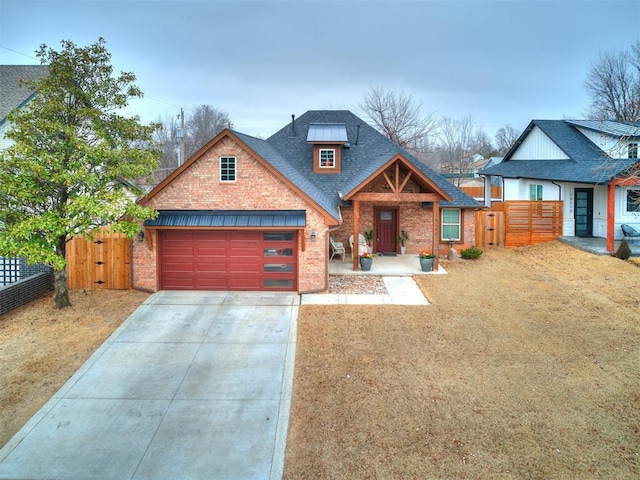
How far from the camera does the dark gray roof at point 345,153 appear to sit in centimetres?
1989

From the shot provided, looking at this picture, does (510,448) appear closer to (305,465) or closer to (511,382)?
(511,382)

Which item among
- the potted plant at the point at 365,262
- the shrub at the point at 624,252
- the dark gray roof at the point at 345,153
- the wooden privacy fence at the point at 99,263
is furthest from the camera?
the dark gray roof at the point at 345,153

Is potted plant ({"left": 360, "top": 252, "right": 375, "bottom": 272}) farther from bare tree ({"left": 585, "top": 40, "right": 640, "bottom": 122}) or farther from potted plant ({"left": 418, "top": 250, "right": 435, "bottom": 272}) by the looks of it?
bare tree ({"left": 585, "top": 40, "right": 640, "bottom": 122})

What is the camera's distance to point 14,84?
2205cm

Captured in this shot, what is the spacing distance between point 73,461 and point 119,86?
32.1 ft

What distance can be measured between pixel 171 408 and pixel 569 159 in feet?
78.3

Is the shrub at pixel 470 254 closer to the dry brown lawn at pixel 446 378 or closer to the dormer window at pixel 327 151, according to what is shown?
the dry brown lawn at pixel 446 378

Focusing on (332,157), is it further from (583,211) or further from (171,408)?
(171,408)

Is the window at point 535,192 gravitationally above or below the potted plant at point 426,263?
above

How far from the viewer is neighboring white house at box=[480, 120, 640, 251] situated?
20.7m

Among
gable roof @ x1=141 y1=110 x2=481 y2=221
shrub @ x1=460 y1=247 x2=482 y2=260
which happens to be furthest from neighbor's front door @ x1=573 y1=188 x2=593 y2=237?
shrub @ x1=460 y1=247 x2=482 y2=260

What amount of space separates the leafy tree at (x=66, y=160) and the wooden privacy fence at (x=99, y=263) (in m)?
1.73

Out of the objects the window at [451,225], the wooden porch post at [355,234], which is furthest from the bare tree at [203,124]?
the wooden porch post at [355,234]

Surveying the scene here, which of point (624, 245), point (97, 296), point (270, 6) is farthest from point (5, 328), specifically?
point (624, 245)
